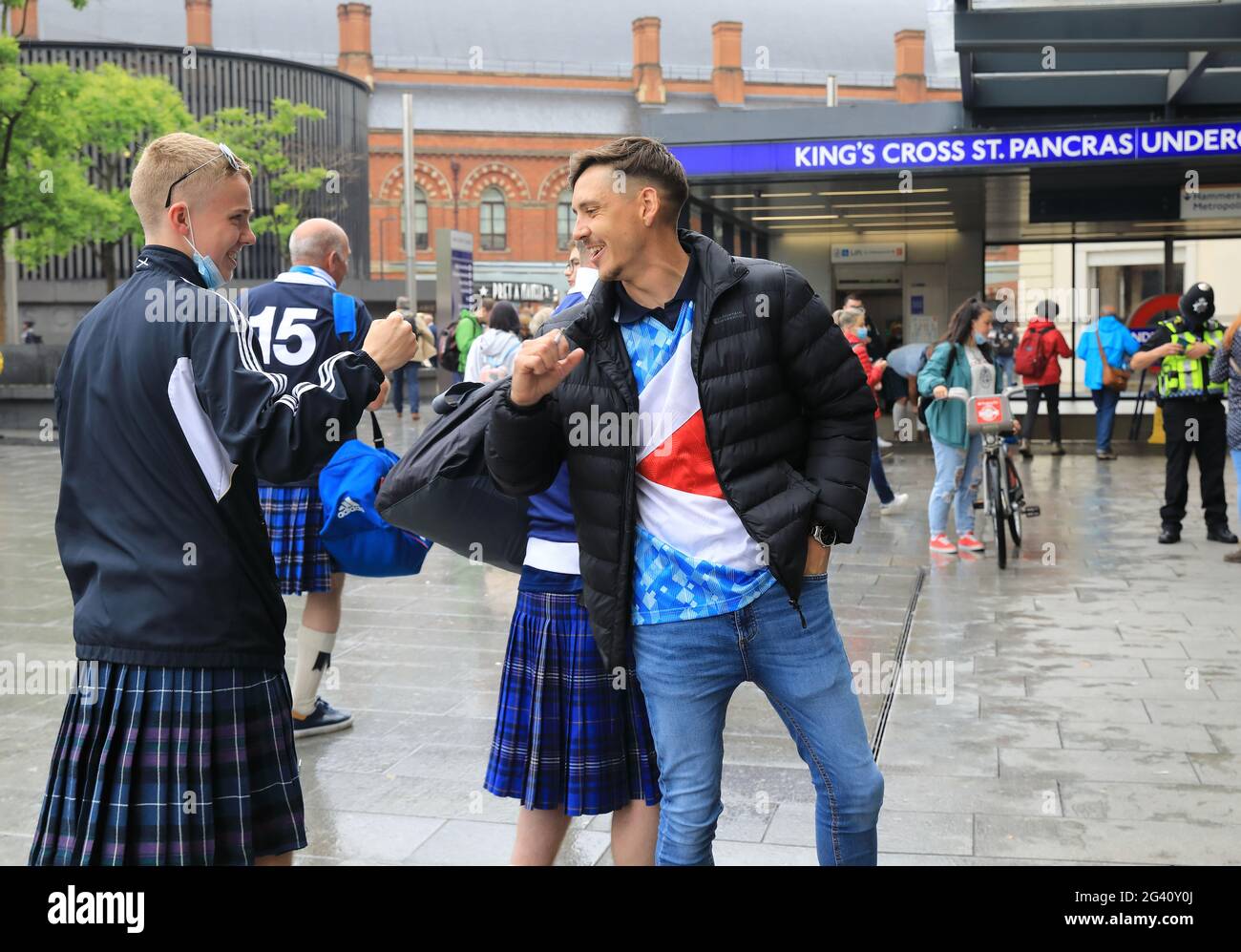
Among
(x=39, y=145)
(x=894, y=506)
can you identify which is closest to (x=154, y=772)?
(x=894, y=506)

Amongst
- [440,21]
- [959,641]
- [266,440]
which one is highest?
[440,21]

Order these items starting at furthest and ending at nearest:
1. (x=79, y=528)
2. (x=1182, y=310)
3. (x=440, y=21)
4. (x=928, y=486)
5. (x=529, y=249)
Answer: (x=440, y=21), (x=529, y=249), (x=928, y=486), (x=1182, y=310), (x=79, y=528)

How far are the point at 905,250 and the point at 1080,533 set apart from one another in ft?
42.8

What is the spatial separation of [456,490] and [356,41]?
6522 centimetres

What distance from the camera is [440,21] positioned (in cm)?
6688

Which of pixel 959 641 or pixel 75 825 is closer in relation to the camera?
pixel 75 825

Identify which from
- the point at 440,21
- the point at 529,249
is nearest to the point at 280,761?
the point at 529,249

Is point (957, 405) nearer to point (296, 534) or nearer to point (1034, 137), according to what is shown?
point (296, 534)

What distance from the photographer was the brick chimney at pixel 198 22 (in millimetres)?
63562

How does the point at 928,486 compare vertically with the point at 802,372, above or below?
below

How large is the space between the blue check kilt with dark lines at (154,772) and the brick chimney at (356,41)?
210 feet

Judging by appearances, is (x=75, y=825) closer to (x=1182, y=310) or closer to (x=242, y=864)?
(x=242, y=864)

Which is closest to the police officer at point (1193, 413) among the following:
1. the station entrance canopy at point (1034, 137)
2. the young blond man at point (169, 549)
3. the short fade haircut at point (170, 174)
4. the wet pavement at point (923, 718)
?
the wet pavement at point (923, 718)

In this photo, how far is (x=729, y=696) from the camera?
3.06 metres
